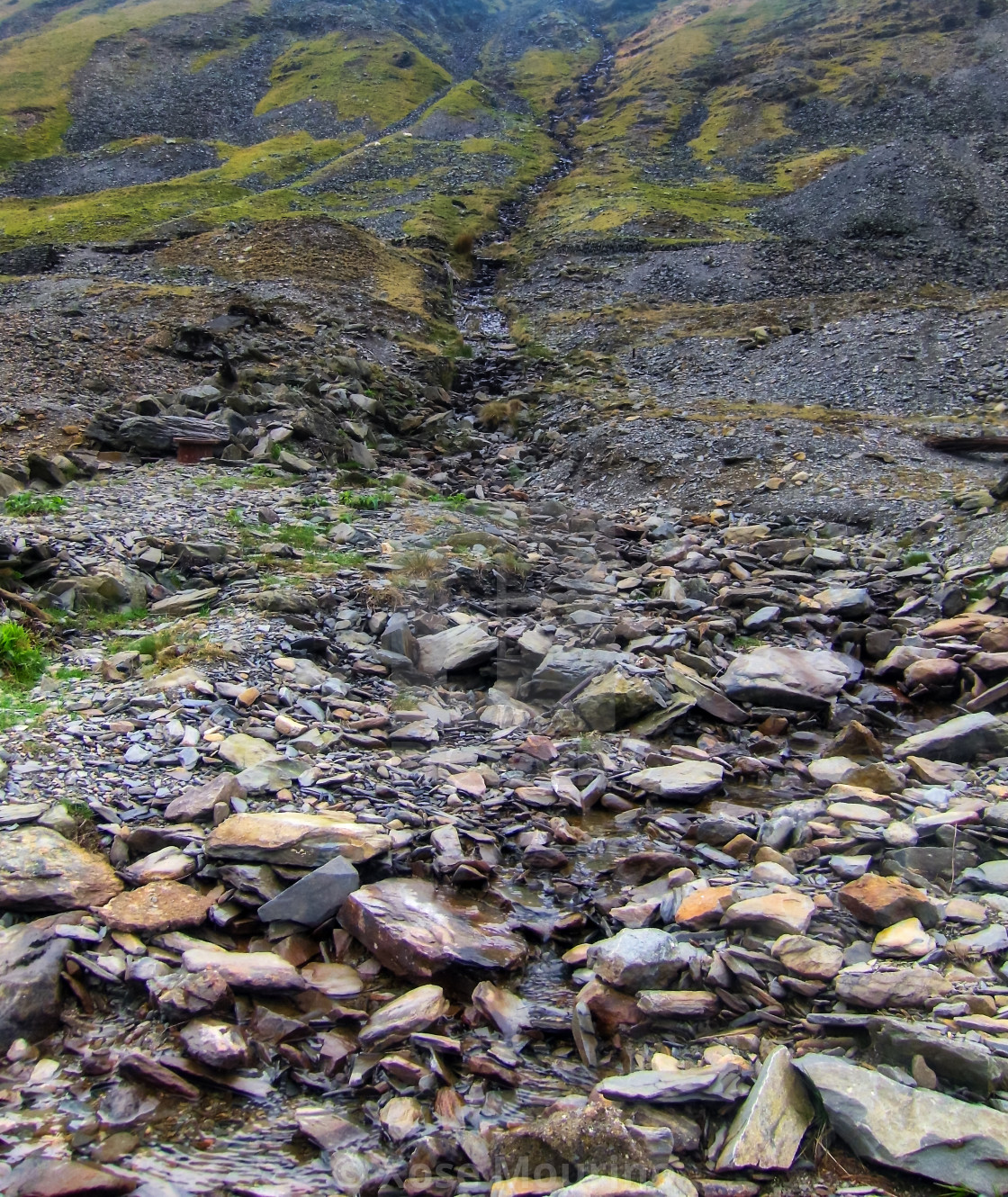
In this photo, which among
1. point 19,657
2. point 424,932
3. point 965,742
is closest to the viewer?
point 424,932

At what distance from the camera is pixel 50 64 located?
7788cm

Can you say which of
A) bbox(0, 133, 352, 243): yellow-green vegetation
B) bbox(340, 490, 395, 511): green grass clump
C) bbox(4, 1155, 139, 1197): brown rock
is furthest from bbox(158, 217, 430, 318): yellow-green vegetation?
bbox(4, 1155, 139, 1197): brown rock

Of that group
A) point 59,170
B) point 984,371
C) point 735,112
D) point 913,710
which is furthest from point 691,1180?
point 735,112

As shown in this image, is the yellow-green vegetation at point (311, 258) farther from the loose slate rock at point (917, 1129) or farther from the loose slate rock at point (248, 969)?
the loose slate rock at point (917, 1129)

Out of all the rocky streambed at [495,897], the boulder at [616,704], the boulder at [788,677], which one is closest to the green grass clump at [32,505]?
the rocky streambed at [495,897]

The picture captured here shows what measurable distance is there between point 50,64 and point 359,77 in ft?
98.9

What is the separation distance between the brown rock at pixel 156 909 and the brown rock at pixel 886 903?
3.98 meters

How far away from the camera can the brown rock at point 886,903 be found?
15.1 ft

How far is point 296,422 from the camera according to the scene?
18.7m

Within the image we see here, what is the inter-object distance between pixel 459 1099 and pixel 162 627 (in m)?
7.21

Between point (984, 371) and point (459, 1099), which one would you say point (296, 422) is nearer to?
point (459, 1099)

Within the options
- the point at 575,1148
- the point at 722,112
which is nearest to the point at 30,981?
the point at 575,1148

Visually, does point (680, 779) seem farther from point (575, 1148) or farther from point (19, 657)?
point (19, 657)

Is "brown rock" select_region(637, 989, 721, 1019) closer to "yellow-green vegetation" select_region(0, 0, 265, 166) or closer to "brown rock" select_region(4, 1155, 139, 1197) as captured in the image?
"brown rock" select_region(4, 1155, 139, 1197)
